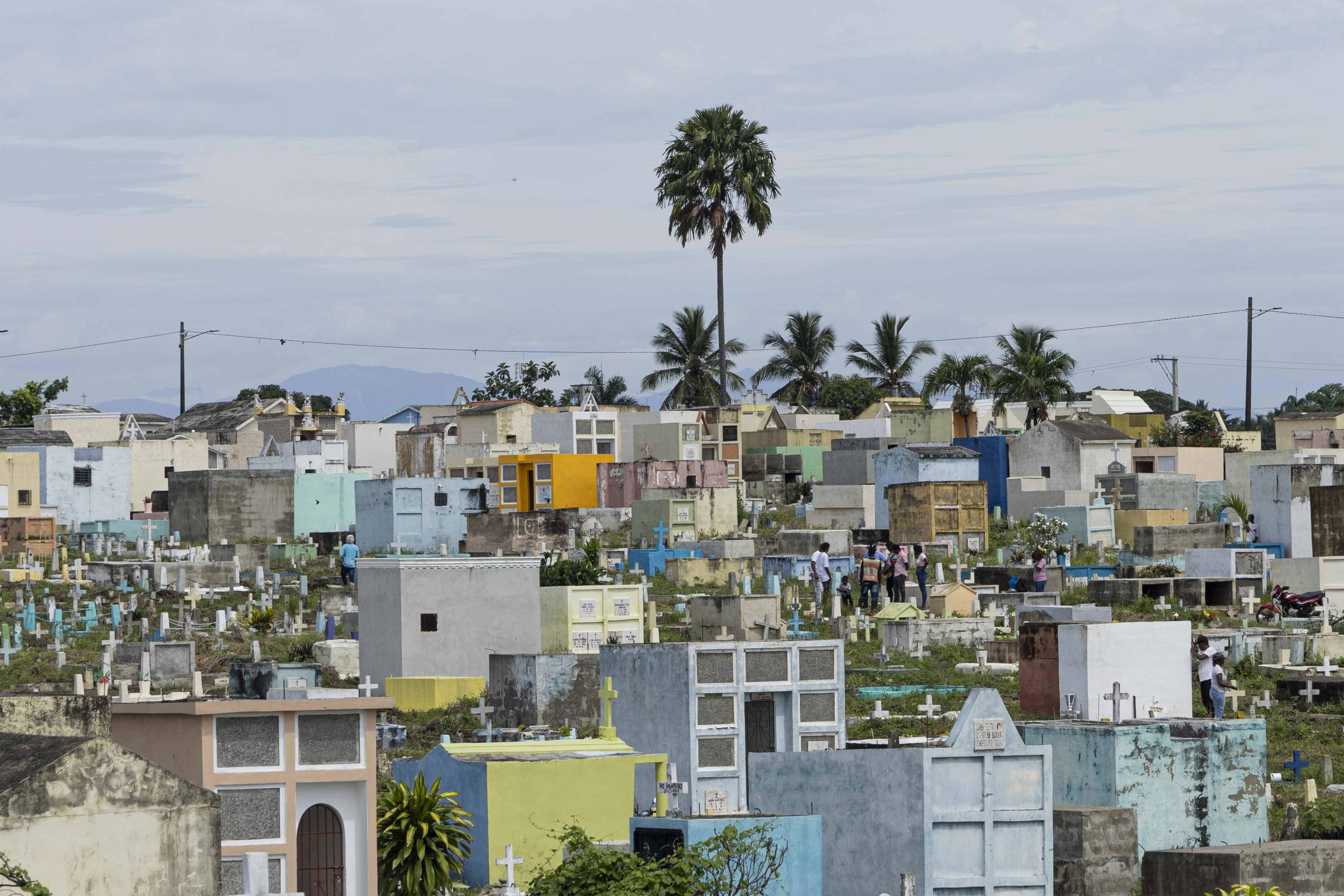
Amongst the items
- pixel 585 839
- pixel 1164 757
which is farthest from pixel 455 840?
pixel 1164 757

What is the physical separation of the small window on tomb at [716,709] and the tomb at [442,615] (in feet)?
31.3

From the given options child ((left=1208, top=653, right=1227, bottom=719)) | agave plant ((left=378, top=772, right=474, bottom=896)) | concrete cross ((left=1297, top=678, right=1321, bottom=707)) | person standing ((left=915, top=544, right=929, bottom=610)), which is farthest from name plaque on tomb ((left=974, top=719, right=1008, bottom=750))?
person standing ((left=915, top=544, right=929, bottom=610))

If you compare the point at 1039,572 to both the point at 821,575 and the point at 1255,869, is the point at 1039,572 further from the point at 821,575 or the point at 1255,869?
the point at 1255,869

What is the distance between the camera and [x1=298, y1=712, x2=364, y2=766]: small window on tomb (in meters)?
18.9

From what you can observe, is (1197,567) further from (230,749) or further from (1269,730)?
(230,749)

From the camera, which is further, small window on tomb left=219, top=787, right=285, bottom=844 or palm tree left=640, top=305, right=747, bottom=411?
palm tree left=640, top=305, right=747, bottom=411

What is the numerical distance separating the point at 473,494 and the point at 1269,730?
37.1m

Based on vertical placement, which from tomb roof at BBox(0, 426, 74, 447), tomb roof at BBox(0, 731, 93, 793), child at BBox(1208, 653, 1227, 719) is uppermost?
tomb roof at BBox(0, 426, 74, 447)

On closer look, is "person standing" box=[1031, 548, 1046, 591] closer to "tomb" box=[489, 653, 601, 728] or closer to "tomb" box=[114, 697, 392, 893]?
"tomb" box=[489, 653, 601, 728]

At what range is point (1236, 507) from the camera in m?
58.2

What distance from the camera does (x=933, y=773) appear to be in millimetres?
19734

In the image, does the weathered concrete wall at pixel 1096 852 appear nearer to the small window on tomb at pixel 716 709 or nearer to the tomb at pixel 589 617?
the small window on tomb at pixel 716 709

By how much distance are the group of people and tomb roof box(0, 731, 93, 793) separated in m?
26.8

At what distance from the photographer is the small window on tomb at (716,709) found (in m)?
24.7
